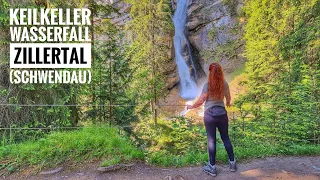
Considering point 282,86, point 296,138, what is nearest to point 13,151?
point 296,138

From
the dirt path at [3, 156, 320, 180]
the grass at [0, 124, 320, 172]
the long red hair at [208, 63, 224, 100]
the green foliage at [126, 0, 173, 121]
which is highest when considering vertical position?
the green foliage at [126, 0, 173, 121]

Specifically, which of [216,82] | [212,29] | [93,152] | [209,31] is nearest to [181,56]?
[209,31]

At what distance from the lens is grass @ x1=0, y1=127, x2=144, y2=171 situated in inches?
159

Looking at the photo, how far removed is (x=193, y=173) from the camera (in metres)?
3.96

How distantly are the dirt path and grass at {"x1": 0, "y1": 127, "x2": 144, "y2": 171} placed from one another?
0.20 metres

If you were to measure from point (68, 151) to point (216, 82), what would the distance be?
2824mm

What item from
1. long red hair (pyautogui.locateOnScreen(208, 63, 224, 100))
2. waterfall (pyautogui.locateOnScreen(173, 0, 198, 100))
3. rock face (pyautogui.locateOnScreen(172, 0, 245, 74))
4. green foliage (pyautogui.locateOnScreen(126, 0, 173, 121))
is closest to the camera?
long red hair (pyautogui.locateOnScreen(208, 63, 224, 100))

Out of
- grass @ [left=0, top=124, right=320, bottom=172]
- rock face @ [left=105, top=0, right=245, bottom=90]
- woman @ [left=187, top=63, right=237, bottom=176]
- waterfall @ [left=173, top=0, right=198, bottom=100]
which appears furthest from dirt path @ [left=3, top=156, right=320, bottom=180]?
waterfall @ [left=173, top=0, right=198, bottom=100]

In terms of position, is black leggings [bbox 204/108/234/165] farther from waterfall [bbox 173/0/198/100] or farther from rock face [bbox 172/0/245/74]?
waterfall [bbox 173/0/198/100]

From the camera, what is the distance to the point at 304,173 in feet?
12.8

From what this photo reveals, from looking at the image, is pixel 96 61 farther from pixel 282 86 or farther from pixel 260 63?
pixel 260 63

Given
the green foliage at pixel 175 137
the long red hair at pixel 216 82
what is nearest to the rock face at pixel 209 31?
the green foliage at pixel 175 137

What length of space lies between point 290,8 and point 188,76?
1418 cm

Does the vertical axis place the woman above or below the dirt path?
above
